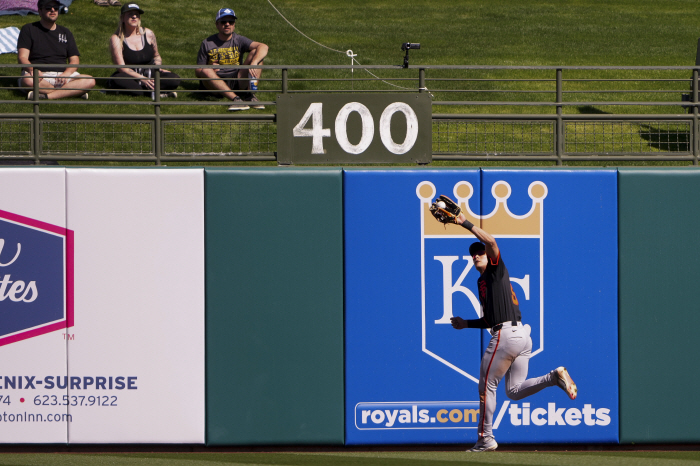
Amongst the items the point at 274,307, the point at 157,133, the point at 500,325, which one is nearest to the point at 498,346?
the point at 500,325

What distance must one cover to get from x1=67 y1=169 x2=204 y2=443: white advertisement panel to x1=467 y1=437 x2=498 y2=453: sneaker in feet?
8.42

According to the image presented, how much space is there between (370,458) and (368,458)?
0.06 feet

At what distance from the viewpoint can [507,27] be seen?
981 inches

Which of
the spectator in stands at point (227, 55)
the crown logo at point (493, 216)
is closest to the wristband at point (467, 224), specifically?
the crown logo at point (493, 216)

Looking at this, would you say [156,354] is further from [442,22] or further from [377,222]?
[442,22]

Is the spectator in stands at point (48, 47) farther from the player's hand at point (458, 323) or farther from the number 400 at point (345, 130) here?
the player's hand at point (458, 323)

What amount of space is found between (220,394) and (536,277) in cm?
321

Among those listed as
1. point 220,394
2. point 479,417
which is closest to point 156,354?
point 220,394

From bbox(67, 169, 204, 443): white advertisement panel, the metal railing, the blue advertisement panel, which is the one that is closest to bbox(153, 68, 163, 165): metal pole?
the metal railing

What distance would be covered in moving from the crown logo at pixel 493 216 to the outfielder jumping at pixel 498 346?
0.19 m

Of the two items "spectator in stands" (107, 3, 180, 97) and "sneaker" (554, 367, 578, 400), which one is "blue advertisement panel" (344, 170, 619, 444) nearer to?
"sneaker" (554, 367, 578, 400)

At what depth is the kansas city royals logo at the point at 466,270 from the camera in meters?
7.39

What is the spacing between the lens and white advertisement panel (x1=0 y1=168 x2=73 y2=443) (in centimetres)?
731

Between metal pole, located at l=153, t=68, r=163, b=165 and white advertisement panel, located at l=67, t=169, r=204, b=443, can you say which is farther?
metal pole, located at l=153, t=68, r=163, b=165
